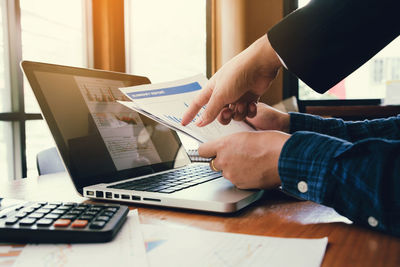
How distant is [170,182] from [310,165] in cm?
27

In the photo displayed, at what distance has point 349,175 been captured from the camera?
1.50 ft

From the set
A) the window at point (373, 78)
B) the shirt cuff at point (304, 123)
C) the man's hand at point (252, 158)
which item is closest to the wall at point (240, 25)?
the window at point (373, 78)

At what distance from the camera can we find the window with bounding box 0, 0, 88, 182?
1.98 m

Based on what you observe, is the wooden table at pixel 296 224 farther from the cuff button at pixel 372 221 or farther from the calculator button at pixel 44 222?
the calculator button at pixel 44 222

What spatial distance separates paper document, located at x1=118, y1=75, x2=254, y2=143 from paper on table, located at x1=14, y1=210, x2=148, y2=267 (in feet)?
0.85

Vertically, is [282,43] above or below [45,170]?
above

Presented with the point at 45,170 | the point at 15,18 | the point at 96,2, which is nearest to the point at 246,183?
the point at 45,170

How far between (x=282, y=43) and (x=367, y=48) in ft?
0.46

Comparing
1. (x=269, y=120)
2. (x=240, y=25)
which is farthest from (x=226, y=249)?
(x=240, y=25)

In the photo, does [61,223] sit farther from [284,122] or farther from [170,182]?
[284,122]

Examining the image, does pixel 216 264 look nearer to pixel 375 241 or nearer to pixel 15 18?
pixel 375 241

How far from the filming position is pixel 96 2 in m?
2.71

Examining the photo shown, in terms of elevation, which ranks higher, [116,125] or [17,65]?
[17,65]

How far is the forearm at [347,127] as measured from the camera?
90 cm
